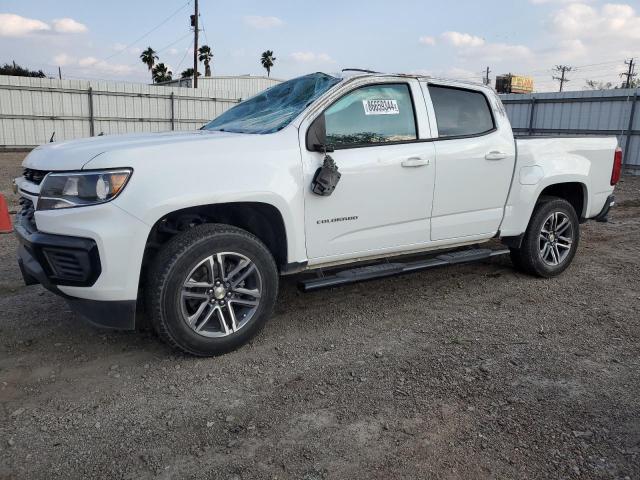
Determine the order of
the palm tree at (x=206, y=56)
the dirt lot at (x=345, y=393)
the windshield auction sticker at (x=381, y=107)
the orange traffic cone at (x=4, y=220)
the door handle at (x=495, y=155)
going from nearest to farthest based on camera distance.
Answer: the dirt lot at (x=345, y=393), the windshield auction sticker at (x=381, y=107), the door handle at (x=495, y=155), the orange traffic cone at (x=4, y=220), the palm tree at (x=206, y=56)

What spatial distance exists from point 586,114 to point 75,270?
1700 cm

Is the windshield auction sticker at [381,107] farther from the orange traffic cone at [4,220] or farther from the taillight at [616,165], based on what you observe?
the orange traffic cone at [4,220]

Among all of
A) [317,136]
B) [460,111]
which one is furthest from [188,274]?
[460,111]

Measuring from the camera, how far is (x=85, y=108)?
21.9 metres

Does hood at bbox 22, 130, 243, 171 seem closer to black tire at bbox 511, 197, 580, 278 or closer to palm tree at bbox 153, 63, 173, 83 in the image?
black tire at bbox 511, 197, 580, 278

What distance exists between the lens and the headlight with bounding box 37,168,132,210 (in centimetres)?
313

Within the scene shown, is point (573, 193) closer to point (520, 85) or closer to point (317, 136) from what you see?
point (317, 136)

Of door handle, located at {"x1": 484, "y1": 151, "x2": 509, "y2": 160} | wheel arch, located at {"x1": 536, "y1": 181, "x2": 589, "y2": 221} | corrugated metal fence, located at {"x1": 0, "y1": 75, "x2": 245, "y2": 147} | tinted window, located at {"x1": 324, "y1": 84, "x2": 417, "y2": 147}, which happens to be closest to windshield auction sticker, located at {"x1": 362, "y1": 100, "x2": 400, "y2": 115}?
tinted window, located at {"x1": 324, "y1": 84, "x2": 417, "y2": 147}

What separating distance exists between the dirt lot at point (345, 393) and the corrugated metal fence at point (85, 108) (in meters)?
18.9

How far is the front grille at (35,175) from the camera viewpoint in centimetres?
345

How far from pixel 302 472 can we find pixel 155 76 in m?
57.2

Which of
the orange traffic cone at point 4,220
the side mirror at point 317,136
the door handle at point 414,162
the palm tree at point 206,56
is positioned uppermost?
the palm tree at point 206,56

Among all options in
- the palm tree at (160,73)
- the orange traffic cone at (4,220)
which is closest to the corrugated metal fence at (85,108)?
the orange traffic cone at (4,220)

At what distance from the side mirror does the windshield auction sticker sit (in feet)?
1.63
